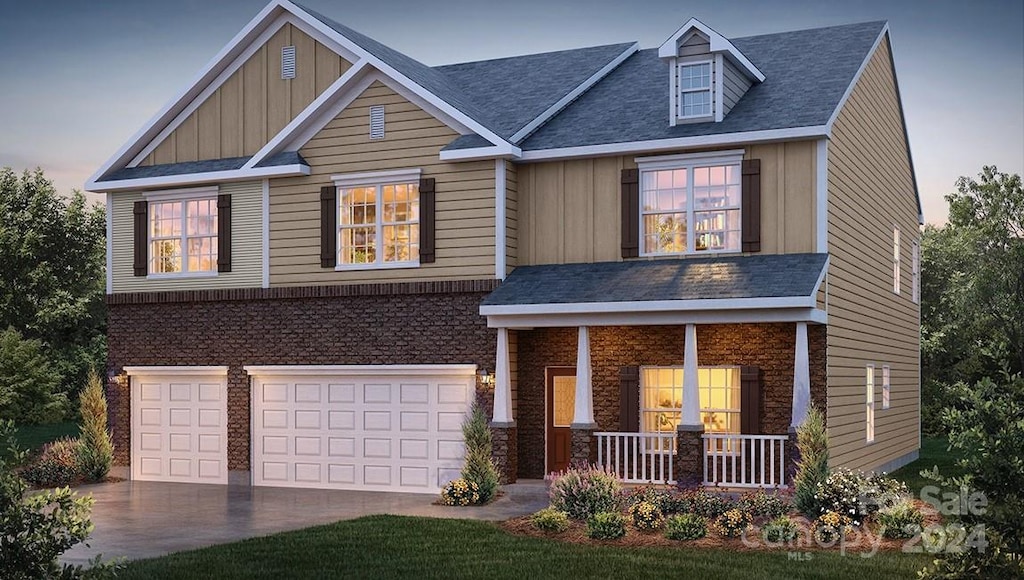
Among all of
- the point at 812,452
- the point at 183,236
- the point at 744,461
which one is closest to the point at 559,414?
the point at 744,461

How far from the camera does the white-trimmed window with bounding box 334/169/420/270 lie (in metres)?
22.2

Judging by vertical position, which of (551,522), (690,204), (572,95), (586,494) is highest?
(572,95)

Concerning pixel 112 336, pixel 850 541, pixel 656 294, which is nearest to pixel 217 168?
pixel 112 336

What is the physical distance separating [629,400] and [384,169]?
613cm

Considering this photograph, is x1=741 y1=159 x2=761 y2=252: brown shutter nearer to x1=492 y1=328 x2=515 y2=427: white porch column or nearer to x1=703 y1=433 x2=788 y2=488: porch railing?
x1=703 y1=433 x2=788 y2=488: porch railing

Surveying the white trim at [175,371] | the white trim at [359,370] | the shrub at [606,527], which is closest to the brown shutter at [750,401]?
the white trim at [359,370]

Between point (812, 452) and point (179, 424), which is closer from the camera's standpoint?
point (812, 452)

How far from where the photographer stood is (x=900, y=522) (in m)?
14.9

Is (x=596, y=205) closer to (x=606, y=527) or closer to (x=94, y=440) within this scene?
(x=606, y=527)

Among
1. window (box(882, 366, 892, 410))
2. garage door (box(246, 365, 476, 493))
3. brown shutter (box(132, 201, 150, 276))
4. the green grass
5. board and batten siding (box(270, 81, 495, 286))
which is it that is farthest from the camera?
window (box(882, 366, 892, 410))

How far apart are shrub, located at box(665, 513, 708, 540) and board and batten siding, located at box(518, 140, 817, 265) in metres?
6.44

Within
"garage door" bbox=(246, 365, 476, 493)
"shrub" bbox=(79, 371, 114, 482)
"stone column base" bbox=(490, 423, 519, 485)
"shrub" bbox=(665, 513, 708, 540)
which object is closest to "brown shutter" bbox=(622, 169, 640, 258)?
"garage door" bbox=(246, 365, 476, 493)

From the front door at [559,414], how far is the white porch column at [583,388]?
1.66m

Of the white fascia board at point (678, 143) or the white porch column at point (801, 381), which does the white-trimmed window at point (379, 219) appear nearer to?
the white fascia board at point (678, 143)
